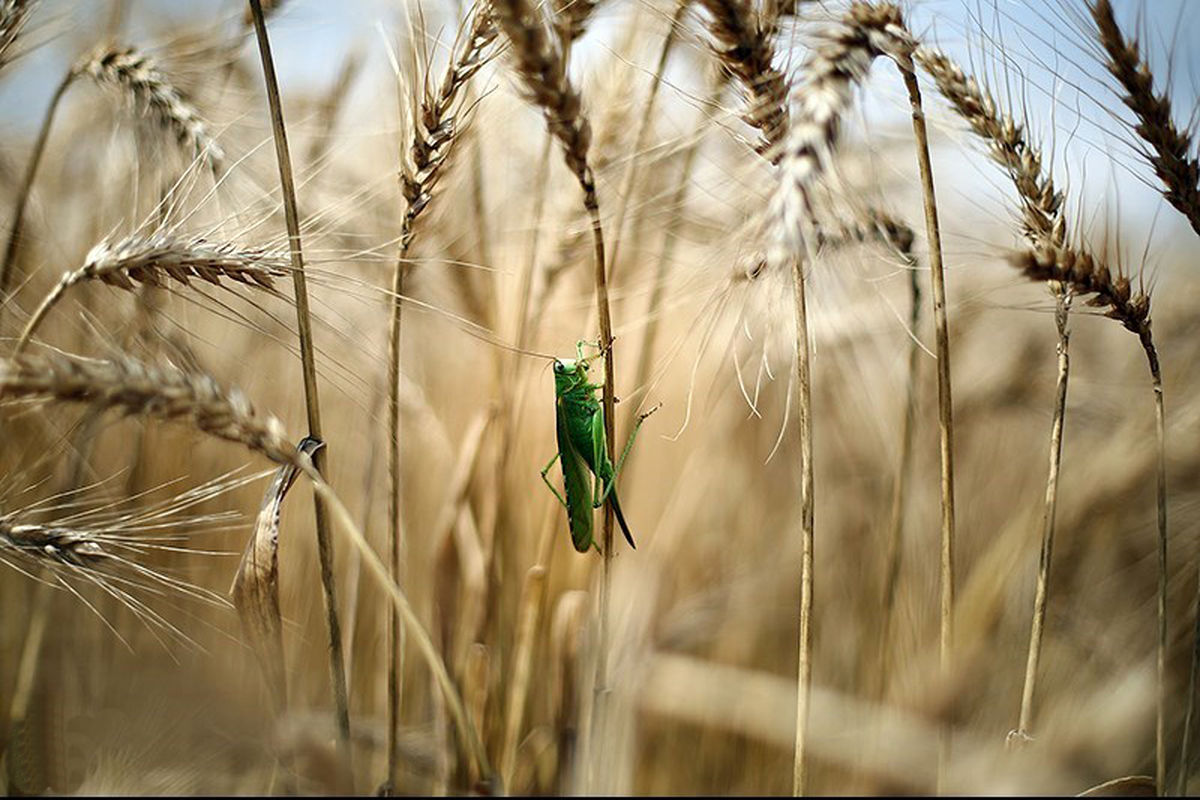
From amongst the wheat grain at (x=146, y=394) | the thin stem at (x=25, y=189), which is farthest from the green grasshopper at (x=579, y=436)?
the thin stem at (x=25, y=189)

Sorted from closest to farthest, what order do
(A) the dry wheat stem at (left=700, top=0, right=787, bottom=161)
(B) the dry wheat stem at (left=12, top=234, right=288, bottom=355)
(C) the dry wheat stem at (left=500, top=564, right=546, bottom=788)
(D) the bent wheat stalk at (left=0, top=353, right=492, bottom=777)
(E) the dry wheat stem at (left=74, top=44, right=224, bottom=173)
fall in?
(D) the bent wheat stalk at (left=0, top=353, right=492, bottom=777), (A) the dry wheat stem at (left=700, top=0, right=787, bottom=161), (B) the dry wheat stem at (left=12, top=234, right=288, bottom=355), (C) the dry wheat stem at (left=500, top=564, right=546, bottom=788), (E) the dry wheat stem at (left=74, top=44, right=224, bottom=173)

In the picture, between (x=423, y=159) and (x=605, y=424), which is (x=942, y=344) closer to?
(x=605, y=424)

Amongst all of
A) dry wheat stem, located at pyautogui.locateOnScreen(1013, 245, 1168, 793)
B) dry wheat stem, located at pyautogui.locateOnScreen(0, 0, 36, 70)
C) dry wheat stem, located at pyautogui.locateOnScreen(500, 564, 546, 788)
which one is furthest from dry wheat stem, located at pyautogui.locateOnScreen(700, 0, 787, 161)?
dry wheat stem, located at pyautogui.locateOnScreen(0, 0, 36, 70)

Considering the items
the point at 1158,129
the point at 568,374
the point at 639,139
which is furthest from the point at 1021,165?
the point at 568,374

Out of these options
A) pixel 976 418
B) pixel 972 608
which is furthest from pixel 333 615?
pixel 976 418

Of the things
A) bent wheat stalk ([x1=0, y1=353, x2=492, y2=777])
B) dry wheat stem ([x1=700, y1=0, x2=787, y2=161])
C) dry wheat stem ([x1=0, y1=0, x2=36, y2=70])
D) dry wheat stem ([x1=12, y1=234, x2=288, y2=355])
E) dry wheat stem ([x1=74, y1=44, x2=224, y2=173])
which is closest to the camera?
bent wheat stalk ([x1=0, y1=353, x2=492, y2=777])

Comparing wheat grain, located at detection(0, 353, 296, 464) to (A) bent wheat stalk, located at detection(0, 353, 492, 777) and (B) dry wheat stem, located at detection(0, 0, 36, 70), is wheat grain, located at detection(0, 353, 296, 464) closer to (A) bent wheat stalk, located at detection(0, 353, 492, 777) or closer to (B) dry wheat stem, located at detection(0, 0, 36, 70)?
(A) bent wheat stalk, located at detection(0, 353, 492, 777)
